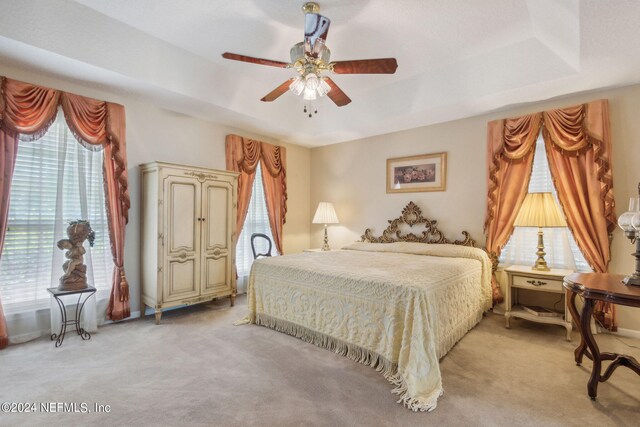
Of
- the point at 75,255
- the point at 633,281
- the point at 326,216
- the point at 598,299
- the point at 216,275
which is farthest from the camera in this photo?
the point at 326,216

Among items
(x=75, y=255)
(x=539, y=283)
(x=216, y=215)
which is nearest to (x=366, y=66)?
(x=216, y=215)

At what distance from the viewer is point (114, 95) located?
341cm

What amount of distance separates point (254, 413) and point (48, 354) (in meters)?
2.02

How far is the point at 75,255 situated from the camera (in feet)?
9.62

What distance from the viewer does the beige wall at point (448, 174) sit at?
303cm

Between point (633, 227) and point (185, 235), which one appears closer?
point (633, 227)

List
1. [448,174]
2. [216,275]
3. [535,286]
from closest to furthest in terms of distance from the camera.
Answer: [535,286] → [216,275] → [448,174]

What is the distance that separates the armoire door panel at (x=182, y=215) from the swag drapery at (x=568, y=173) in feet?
11.5

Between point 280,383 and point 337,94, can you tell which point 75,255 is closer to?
point 280,383

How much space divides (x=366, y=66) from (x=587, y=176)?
2.60 m

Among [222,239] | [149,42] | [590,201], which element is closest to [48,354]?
[222,239]

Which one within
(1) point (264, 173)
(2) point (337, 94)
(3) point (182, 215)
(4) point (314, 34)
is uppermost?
(4) point (314, 34)

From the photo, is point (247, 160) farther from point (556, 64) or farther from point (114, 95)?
point (556, 64)

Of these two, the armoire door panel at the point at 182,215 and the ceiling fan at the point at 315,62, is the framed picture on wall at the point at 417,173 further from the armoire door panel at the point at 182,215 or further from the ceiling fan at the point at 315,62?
the armoire door panel at the point at 182,215
